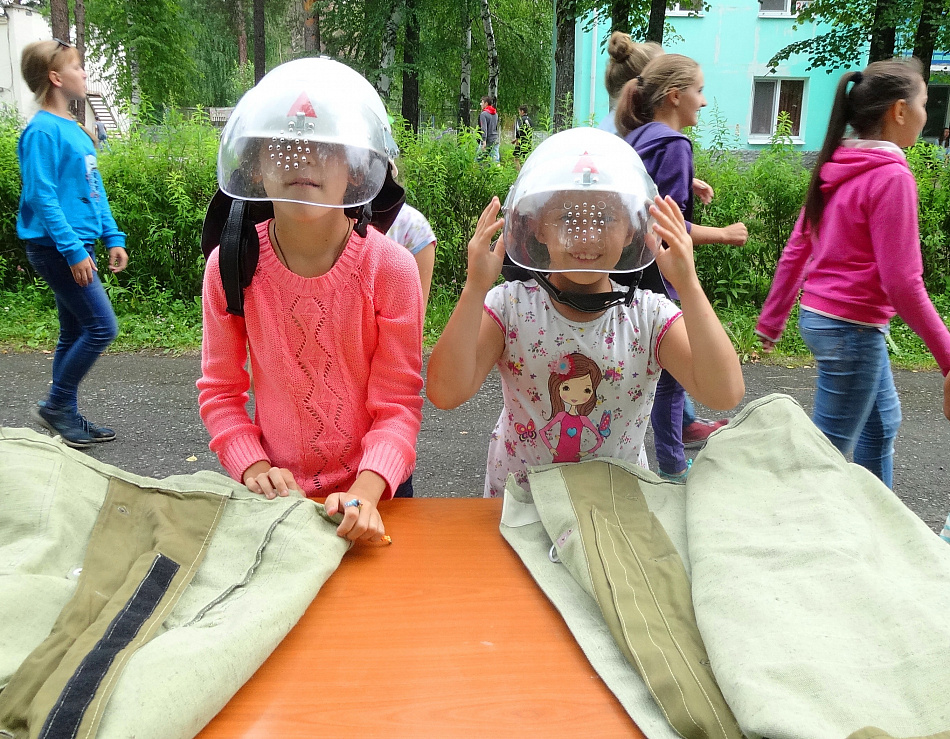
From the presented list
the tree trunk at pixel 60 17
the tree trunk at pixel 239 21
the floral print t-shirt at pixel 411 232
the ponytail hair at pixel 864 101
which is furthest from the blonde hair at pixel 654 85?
the tree trunk at pixel 239 21

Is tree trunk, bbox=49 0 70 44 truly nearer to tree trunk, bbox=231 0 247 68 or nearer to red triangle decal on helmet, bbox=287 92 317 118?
red triangle decal on helmet, bbox=287 92 317 118

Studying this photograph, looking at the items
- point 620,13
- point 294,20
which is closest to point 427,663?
point 620,13

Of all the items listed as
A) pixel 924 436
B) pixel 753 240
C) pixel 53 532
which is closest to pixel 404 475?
pixel 53 532

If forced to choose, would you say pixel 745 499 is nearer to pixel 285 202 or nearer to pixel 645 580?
pixel 645 580

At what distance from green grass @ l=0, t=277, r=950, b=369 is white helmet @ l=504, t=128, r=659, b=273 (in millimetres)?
4273

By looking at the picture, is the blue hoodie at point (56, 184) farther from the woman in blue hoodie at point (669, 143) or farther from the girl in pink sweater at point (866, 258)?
the girl in pink sweater at point (866, 258)

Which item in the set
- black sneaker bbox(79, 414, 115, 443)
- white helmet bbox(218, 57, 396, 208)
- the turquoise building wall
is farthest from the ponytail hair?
the turquoise building wall

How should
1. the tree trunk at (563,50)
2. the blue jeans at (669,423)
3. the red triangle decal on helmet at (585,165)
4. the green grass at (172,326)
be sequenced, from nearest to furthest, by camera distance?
the red triangle decal on helmet at (585,165) → the blue jeans at (669,423) → the green grass at (172,326) → the tree trunk at (563,50)

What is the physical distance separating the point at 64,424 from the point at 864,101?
160 inches

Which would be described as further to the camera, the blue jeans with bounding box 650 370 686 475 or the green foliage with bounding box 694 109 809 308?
the green foliage with bounding box 694 109 809 308

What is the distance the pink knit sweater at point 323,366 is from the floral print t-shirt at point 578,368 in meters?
0.25

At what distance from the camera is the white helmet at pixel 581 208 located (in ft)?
4.74

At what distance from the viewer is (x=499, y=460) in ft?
6.72

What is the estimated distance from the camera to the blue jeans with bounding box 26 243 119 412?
4.02 meters
